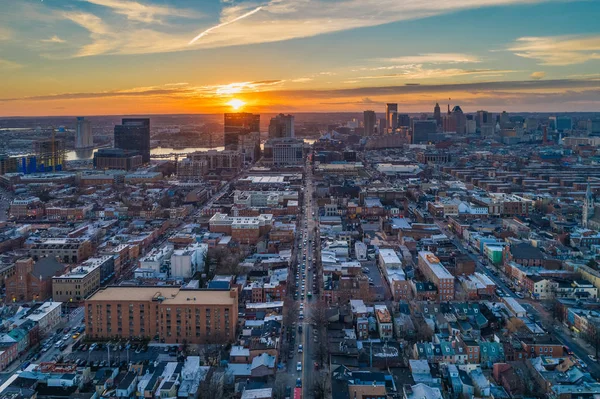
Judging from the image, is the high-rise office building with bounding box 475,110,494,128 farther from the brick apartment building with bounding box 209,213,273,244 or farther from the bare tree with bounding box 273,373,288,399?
the bare tree with bounding box 273,373,288,399

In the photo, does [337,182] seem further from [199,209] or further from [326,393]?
[326,393]

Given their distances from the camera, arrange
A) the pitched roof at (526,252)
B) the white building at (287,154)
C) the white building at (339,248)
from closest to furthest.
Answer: the pitched roof at (526,252) → the white building at (339,248) → the white building at (287,154)

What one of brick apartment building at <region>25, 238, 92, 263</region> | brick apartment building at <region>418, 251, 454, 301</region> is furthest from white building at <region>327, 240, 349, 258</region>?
→ brick apartment building at <region>25, 238, 92, 263</region>

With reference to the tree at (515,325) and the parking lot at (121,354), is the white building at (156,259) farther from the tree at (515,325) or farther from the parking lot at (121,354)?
the tree at (515,325)

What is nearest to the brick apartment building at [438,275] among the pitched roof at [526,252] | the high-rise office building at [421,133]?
the pitched roof at [526,252]

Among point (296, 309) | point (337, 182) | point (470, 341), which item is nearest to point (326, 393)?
point (470, 341)

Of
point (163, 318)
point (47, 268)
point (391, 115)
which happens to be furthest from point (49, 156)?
point (391, 115)
